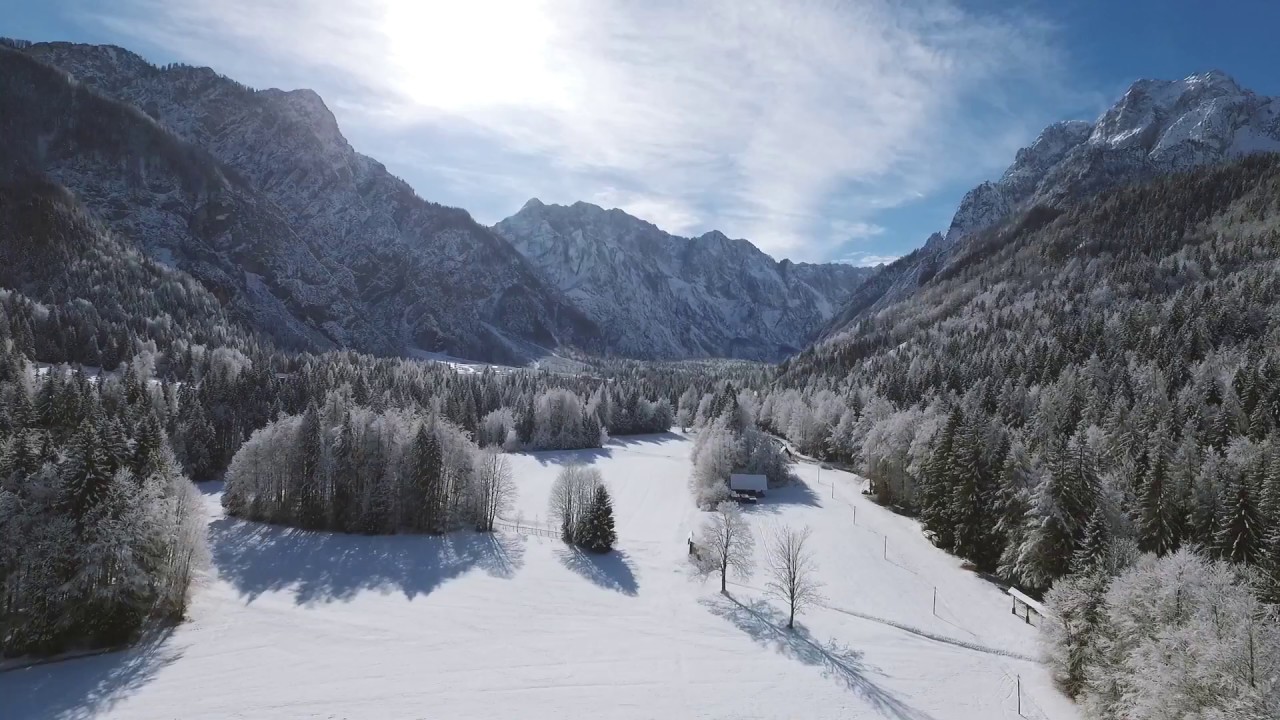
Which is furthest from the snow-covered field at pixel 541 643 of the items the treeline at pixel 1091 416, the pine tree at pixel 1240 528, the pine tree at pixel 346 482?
the pine tree at pixel 1240 528

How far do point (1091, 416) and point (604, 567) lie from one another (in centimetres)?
6346

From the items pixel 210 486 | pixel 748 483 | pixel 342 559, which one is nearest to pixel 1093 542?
pixel 748 483

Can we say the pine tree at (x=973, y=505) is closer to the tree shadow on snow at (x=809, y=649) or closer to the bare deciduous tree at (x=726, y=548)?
the bare deciduous tree at (x=726, y=548)

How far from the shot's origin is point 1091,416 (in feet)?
239

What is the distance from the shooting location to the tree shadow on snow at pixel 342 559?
163 feet

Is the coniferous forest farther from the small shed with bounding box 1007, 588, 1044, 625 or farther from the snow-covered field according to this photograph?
the snow-covered field

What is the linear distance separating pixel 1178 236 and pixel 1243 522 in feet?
688

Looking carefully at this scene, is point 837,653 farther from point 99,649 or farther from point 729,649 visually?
point 99,649

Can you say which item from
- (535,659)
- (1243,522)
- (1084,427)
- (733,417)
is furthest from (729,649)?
(733,417)

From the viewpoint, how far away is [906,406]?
4498 inches

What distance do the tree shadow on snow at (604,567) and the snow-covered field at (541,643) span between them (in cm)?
33

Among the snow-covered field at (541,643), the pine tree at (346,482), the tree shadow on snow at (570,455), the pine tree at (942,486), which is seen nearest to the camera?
the snow-covered field at (541,643)

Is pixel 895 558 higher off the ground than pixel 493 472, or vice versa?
pixel 493 472

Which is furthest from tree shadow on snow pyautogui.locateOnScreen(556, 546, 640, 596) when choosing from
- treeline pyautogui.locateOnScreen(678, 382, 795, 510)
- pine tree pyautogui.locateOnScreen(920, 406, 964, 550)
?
pine tree pyautogui.locateOnScreen(920, 406, 964, 550)
